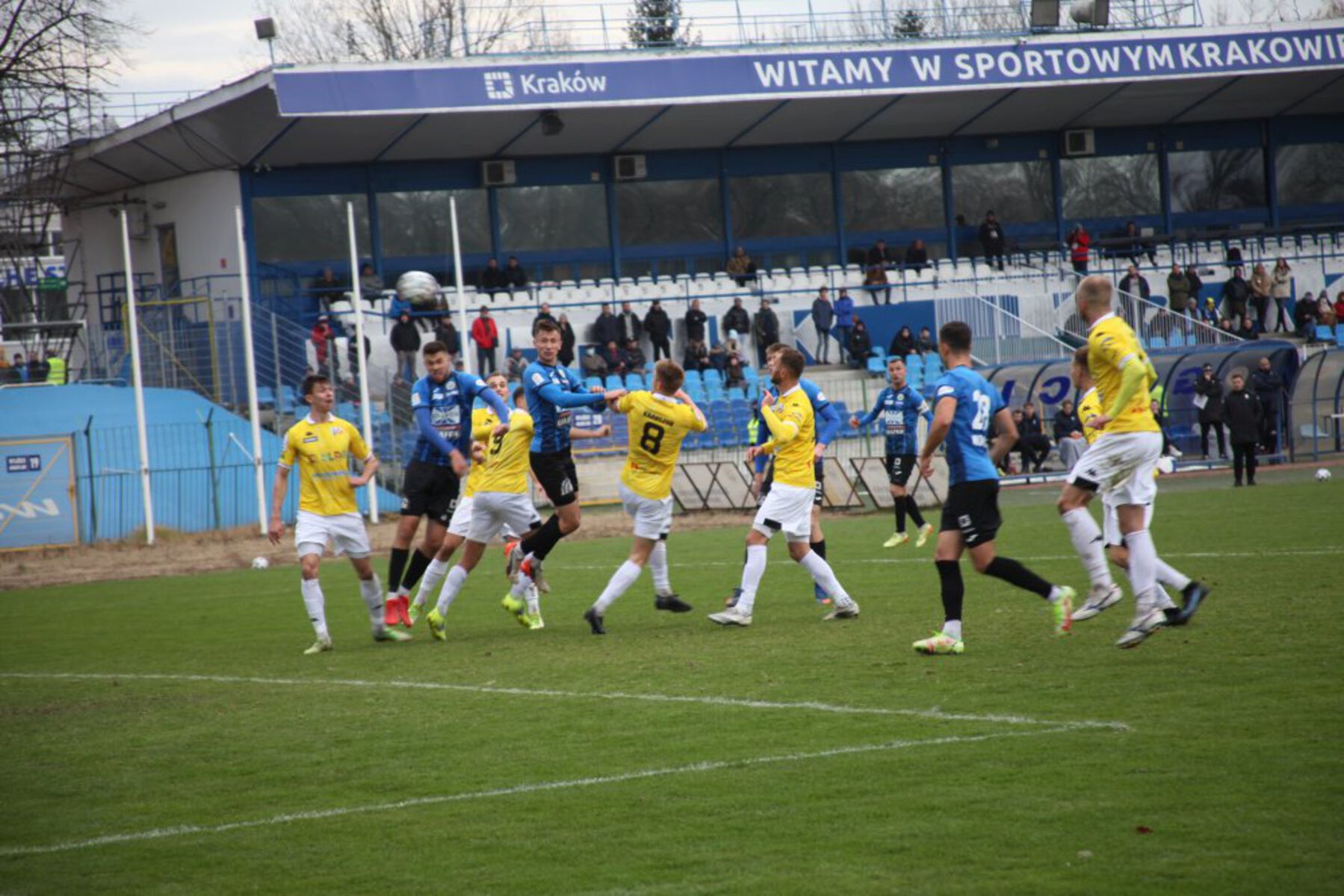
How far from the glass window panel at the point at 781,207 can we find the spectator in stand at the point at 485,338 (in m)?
13.4

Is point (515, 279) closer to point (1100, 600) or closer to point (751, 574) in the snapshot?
point (751, 574)

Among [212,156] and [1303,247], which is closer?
[212,156]

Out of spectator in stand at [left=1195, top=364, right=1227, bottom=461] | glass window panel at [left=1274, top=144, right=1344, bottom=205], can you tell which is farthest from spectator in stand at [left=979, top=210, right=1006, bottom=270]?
spectator in stand at [left=1195, top=364, right=1227, bottom=461]

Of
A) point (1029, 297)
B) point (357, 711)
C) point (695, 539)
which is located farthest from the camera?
point (1029, 297)

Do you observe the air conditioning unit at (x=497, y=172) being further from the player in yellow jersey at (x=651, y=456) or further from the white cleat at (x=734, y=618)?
the white cleat at (x=734, y=618)

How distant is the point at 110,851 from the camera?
21.4 ft

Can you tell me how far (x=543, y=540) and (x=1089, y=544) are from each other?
15.0ft

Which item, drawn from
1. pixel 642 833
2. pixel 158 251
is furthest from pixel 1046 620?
pixel 158 251

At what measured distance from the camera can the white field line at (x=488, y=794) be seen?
671 centimetres

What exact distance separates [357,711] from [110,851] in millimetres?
3044

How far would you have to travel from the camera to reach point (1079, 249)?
141 feet

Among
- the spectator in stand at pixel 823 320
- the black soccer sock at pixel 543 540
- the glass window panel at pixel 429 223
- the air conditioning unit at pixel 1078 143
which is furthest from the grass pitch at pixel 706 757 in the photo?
the air conditioning unit at pixel 1078 143

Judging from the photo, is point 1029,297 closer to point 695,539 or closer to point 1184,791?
point 695,539

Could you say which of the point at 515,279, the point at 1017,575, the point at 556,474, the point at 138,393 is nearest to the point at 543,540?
the point at 556,474
